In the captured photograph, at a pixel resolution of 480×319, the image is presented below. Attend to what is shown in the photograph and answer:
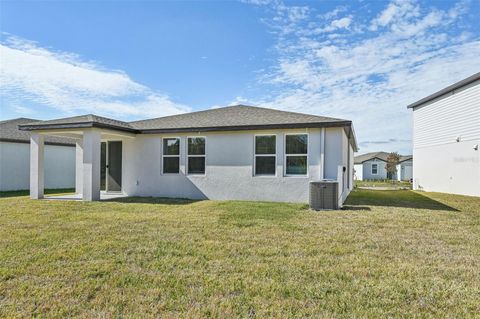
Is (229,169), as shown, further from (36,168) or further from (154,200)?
(36,168)

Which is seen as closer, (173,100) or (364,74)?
(364,74)

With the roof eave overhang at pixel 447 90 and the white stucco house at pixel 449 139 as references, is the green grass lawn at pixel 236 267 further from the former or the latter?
the roof eave overhang at pixel 447 90

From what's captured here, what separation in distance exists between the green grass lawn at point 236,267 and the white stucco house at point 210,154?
3569mm

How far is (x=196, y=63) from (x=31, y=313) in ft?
41.5

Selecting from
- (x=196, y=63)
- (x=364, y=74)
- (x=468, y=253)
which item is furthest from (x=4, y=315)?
(x=364, y=74)

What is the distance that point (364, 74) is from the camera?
49.2 ft

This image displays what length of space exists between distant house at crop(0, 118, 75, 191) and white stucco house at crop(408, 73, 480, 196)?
23.7 meters

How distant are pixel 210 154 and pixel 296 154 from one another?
3383mm

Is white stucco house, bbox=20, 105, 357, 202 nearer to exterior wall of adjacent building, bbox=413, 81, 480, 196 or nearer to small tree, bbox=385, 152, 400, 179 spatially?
exterior wall of adjacent building, bbox=413, 81, 480, 196

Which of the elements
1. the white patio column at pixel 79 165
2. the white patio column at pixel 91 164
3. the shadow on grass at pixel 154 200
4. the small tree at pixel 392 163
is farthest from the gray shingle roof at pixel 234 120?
the small tree at pixel 392 163

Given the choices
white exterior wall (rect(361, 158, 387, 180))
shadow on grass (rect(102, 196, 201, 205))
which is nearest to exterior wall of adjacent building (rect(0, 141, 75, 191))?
shadow on grass (rect(102, 196, 201, 205))

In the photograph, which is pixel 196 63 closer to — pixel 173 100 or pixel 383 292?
pixel 173 100

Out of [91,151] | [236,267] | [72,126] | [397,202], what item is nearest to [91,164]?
[91,151]

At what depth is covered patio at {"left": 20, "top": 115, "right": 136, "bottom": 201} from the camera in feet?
36.4
